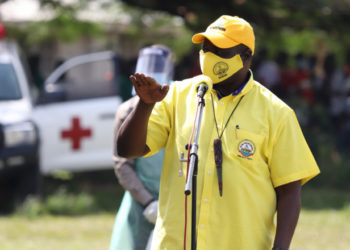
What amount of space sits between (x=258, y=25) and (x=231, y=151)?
798 centimetres

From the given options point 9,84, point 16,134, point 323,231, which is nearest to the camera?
point 323,231

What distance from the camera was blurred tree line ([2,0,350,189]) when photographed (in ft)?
33.2

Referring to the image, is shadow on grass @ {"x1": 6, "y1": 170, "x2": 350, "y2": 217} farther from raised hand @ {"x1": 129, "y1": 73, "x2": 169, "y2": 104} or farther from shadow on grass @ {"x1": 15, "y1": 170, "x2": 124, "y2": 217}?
raised hand @ {"x1": 129, "y1": 73, "x2": 169, "y2": 104}

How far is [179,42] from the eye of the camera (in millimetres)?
13164

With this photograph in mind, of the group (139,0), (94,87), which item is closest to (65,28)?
(139,0)

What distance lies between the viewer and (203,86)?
282 centimetres

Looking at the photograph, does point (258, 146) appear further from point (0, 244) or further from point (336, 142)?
point (336, 142)

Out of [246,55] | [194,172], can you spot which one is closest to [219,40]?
[246,55]

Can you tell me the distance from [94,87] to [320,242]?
12.1 feet

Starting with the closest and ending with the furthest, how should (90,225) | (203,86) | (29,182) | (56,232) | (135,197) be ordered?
(203,86) → (135,197) → (56,232) → (90,225) → (29,182)

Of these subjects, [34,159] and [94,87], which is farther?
[94,87]

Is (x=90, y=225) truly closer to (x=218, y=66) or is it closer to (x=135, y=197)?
(x=135, y=197)

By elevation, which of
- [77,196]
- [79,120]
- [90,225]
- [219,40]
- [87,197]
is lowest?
[77,196]

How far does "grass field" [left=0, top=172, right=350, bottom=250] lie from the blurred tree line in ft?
5.83
